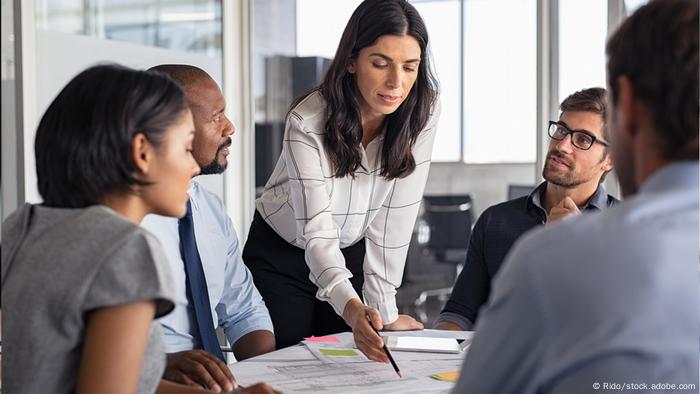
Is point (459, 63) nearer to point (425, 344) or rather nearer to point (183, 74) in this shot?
point (183, 74)

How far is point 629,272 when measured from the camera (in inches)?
31.0

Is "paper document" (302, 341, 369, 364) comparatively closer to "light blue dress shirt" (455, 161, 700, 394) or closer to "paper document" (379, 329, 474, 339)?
"paper document" (379, 329, 474, 339)

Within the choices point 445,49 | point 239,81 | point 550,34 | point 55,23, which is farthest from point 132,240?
point 445,49

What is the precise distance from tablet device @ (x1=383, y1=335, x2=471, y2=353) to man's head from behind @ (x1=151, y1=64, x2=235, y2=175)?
0.66 m

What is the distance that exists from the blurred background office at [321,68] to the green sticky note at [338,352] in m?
1.30

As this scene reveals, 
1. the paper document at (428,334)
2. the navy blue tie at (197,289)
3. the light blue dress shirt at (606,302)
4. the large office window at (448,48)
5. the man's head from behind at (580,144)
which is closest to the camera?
the light blue dress shirt at (606,302)

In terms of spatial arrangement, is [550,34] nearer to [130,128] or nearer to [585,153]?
[585,153]

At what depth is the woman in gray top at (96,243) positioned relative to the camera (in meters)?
1.10

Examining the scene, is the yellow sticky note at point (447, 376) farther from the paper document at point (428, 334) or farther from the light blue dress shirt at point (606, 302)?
the light blue dress shirt at point (606, 302)

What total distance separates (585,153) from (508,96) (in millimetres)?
2470

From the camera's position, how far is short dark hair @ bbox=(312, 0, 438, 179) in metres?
2.29

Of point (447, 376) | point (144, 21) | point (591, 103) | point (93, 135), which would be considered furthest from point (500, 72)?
point (93, 135)

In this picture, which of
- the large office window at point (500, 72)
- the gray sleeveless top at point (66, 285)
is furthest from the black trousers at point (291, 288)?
the large office window at point (500, 72)

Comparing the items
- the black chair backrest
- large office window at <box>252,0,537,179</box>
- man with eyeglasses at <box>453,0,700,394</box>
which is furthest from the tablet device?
the black chair backrest
